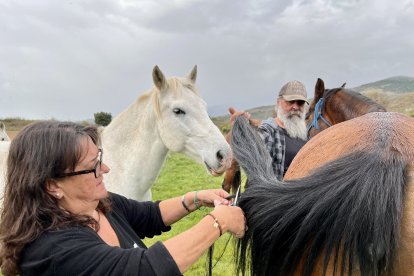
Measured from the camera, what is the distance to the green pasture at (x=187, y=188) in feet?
15.4

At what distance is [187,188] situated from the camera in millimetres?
9703

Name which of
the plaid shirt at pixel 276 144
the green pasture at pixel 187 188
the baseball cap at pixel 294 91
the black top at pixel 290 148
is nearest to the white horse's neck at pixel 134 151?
the plaid shirt at pixel 276 144

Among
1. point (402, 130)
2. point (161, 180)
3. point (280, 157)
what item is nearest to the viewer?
point (402, 130)

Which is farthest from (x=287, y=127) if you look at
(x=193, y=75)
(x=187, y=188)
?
(x=187, y=188)

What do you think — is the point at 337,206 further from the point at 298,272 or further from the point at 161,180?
the point at 161,180

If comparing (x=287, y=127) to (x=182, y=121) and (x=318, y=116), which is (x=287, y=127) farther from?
(x=182, y=121)

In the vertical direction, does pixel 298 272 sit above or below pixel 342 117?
below

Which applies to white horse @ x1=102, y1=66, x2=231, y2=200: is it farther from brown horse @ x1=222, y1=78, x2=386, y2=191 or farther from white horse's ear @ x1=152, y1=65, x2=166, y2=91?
brown horse @ x1=222, y1=78, x2=386, y2=191

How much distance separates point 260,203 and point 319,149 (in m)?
0.54

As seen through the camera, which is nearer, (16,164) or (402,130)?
(16,164)

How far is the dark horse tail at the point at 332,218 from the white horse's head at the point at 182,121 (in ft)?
5.93

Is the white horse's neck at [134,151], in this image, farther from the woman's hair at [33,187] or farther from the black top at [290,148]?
the woman's hair at [33,187]

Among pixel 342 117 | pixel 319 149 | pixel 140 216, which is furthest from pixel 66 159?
pixel 342 117

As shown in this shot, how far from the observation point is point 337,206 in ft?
3.83
